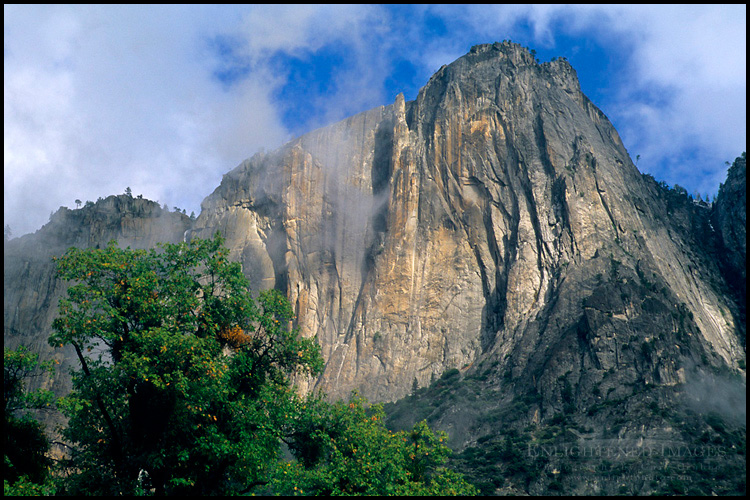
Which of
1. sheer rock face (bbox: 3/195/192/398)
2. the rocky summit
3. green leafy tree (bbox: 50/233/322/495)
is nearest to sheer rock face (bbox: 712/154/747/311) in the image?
the rocky summit

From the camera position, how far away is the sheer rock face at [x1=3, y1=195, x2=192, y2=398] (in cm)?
12838

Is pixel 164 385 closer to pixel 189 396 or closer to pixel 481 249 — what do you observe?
pixel 189 396

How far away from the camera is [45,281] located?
133250 millimetres

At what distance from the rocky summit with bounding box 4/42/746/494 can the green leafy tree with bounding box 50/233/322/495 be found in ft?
147

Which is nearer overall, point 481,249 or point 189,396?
point 189,396

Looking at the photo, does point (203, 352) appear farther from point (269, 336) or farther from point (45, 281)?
point (45, 281)

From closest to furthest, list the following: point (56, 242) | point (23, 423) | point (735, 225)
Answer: point (23, 423), point (735, 225), point (56, 242)

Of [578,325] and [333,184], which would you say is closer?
[578,325]

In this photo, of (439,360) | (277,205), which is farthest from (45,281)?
(439,360)

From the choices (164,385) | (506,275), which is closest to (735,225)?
(506,275)

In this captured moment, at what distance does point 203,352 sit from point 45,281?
127 metres

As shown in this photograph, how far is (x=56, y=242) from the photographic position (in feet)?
466

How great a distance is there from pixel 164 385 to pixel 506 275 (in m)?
82.0

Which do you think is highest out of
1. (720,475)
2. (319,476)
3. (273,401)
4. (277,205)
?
(277,205)
